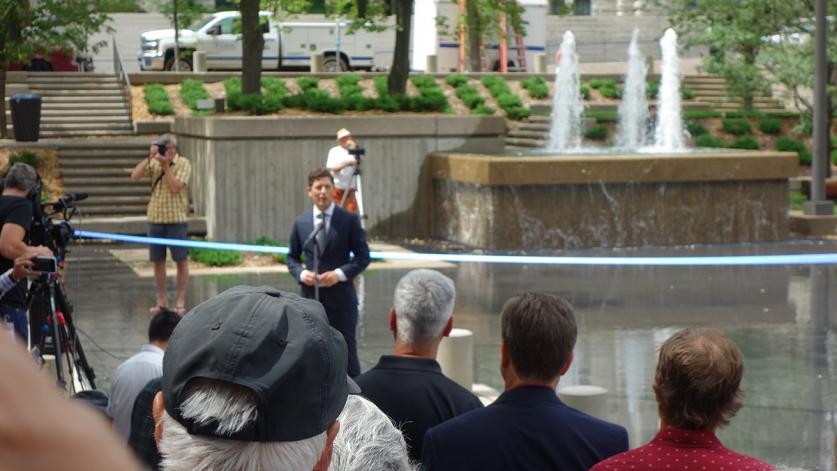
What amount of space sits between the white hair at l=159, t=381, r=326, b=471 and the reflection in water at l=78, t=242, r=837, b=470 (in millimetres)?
5715

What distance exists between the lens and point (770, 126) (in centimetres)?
3381

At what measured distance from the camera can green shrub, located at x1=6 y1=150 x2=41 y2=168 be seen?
23.7m

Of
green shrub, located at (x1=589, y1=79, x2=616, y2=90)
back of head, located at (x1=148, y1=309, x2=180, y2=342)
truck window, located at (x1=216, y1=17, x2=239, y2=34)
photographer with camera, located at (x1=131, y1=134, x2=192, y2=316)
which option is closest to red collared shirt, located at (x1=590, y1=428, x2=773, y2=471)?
back of head, located at (x1=148, y1=309, x2=180, y2=342)

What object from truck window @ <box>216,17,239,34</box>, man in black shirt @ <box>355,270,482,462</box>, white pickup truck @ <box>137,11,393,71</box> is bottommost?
man in black shirt @ <box>355,270,482,462</box>

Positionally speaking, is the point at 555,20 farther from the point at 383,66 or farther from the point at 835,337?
the point at 835,337

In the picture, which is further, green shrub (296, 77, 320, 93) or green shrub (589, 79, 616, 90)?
green shrub (589, 79, 616, 90)

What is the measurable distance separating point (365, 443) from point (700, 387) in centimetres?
132

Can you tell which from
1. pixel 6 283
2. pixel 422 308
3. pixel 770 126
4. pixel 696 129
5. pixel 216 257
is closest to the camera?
pixel 422 308

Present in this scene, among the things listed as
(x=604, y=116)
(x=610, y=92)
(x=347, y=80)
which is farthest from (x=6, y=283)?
(x=610, y=92)

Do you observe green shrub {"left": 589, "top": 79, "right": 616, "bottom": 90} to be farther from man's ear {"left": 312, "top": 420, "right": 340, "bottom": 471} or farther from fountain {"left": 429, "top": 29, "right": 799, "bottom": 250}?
man's ear {"left": 312, "top": 420, "right": 340, "bottom": 471}

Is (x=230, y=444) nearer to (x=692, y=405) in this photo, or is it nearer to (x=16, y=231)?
(x=692, y=405)

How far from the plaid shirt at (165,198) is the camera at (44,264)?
5.37m

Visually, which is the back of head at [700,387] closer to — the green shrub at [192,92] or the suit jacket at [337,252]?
the suit jacket at [337,252]

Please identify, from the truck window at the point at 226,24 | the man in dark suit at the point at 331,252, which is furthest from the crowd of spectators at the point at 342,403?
the truck window at the point at 226,24
